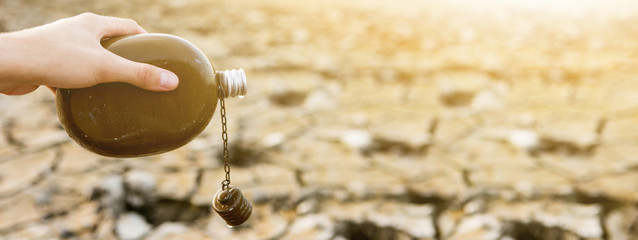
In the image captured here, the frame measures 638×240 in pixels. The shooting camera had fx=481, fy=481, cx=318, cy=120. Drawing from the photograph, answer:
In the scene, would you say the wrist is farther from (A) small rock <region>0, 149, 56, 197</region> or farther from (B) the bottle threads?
(A) small rock <region>0, 149, 56, 197</region>

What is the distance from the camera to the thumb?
957 mm

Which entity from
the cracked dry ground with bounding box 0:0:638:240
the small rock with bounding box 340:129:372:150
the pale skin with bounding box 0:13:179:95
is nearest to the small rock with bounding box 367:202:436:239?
the cracked dry ground with bounding box 0:0:638:240

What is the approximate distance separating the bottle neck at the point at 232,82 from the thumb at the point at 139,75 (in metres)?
0.14

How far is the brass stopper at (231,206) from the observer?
127 cm

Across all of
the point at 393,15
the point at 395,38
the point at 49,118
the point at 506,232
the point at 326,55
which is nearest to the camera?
the point at 506,232

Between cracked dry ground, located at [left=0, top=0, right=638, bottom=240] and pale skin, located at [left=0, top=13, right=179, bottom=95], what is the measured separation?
2.96 ft

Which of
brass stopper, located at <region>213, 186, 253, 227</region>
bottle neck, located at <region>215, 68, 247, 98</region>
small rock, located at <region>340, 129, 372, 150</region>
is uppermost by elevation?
small rock, located at <region>340, 129, 372, 150</region>

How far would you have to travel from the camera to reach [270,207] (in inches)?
75.5

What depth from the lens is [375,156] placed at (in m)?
2.35

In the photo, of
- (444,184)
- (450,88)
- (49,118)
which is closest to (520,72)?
(450,88)

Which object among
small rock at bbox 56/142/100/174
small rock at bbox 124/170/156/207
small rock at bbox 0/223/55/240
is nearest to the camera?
small rock at bbox 0/223/55/240

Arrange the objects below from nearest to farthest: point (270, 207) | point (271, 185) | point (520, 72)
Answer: point (270, 207)
point (271, 185)
point (520, 72)

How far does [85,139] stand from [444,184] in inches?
59.7

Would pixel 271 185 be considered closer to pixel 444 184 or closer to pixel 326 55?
pixel 444 184
